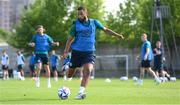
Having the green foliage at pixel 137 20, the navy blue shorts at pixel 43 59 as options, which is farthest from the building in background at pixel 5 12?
the navy blue shorts at pixel 43 59

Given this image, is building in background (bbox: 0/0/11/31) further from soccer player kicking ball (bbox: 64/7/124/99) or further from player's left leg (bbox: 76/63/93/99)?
player's left leg (bbox: 76/63/93/99)

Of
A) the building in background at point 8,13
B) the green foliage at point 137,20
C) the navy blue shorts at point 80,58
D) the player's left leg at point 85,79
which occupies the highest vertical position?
the building in background at point 8,13

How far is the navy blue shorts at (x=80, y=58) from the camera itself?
15.2 m

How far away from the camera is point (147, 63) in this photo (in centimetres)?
2642

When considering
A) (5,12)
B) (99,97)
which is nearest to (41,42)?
(99,97)

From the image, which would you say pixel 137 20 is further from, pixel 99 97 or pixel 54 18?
pixel 99 97

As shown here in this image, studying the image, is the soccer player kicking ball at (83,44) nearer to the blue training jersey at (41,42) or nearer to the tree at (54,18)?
the blue training jersey at (41,42)

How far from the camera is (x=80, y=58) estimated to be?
50.0 ft

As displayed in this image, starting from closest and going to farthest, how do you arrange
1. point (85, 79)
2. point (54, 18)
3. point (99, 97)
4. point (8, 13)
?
1. point (85, 79)
2. point (99, 97)
3. point (54, 18)
4. point (8, 13)

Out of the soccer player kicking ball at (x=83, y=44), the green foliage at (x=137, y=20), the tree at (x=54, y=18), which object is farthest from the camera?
the tree at (x=54, y=18)

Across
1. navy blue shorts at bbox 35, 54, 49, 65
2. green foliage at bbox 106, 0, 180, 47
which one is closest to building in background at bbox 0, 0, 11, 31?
green foliage at bbox 106, 0, 180, 47

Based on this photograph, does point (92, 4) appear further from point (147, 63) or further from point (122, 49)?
point (147, 63)

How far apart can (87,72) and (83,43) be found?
0.75 m

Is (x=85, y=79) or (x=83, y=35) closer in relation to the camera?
(x=85, y=79)
